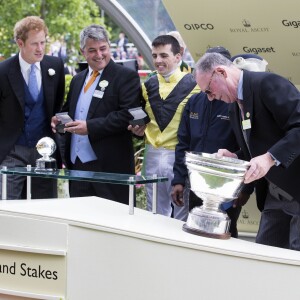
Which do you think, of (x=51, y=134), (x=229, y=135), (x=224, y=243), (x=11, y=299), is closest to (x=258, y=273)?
(x=224, y=243)

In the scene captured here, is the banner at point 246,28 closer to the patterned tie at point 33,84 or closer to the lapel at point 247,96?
the patterned tie at point 33,84

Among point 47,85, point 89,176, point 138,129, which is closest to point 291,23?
point 138,129

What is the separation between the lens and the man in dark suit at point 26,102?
651 cm

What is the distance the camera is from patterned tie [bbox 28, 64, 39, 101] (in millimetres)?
6594

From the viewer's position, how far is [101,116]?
6.45 metres

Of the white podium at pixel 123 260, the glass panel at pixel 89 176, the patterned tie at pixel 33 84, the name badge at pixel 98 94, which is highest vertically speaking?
the patterned tie at pixel 33 84

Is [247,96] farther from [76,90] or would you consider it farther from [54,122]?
[76,90]

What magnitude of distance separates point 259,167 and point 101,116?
246cm

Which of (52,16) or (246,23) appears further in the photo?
(52,16)

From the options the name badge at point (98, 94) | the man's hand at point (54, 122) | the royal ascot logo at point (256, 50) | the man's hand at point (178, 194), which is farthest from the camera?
the royal ascot logo at point (256, 50)

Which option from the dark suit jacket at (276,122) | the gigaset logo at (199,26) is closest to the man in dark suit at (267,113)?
the dark suit jacket at (276,122)

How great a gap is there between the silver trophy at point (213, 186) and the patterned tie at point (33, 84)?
2665 mm

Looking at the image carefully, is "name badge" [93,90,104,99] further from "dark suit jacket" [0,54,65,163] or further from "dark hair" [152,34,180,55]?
"dark hair" [152,34,180,55]

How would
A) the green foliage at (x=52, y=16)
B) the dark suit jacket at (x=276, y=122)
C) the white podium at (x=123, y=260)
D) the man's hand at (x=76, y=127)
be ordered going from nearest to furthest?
the white podium at (x=123, y=260) < the dark suit jacket at (x=276, y=122) < the man's hand at (x=76, y=127) < the green foliage at (x=52, y=16)
